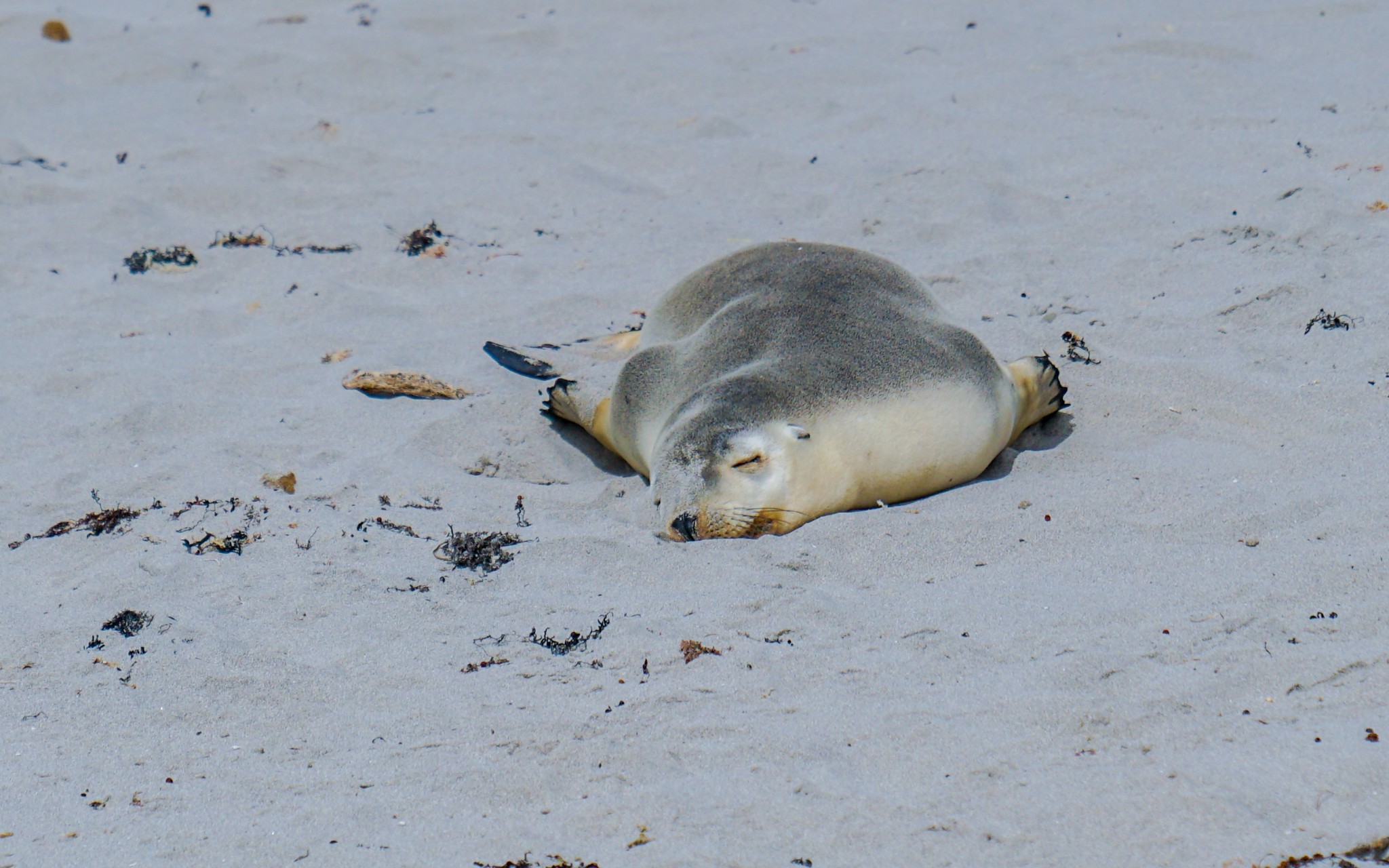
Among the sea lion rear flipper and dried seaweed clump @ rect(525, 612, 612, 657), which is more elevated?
dried seaweed clump @ rect(525, 612, 612, 657)

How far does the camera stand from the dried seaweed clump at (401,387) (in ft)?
16.9

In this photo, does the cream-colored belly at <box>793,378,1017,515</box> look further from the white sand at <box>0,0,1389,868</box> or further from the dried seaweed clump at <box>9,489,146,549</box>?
the dried seaweed clump at <box>9,489,146,549</box>

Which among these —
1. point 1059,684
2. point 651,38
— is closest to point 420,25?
point 651,38

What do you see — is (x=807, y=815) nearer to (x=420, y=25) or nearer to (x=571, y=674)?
(x=571, y=674)

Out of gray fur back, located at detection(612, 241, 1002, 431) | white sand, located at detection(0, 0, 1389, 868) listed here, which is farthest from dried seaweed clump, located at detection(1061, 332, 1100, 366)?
gray fur back, located at detection(612, 241, 1002, 431)

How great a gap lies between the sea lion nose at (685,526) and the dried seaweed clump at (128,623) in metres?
1.42

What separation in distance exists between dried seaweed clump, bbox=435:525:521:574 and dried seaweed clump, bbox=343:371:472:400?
1.33 m

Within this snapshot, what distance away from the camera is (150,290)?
619cm

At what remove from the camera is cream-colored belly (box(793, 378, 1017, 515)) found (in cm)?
397

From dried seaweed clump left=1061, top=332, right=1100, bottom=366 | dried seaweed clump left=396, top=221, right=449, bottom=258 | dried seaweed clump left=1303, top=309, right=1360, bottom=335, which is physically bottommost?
dried seaweed clump left=396, top=221, right=449, bottom=258

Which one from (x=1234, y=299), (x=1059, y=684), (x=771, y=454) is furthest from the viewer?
(x=1234, y=299)

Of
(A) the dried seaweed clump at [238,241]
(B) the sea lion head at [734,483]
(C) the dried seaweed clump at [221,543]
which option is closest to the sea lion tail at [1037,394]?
(B) the sea lion head at [734,483]

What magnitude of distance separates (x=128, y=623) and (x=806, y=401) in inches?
78.8

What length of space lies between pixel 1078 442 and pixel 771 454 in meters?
1.14
